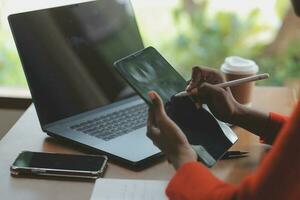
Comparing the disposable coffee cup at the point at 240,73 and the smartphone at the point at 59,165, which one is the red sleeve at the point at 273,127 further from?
the smartphone at the point at 59,165

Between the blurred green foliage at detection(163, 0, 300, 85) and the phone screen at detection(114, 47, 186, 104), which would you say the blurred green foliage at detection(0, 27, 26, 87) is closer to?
the blurred green foliage at detection(163, 0, 300, 85)

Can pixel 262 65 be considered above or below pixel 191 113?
below

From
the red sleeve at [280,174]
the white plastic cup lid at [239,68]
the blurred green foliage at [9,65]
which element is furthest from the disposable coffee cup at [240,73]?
the blurred green foliage at [9,65]

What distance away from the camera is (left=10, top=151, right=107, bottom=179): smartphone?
884 mm

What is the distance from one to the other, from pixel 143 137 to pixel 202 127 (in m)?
0.13

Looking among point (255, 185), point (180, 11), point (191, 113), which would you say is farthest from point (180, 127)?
point (180, 11)

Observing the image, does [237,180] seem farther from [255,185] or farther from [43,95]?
[43,95]

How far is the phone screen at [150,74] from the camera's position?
0.90 meters

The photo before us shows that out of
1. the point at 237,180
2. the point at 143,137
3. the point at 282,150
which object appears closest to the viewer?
the point at 282,150

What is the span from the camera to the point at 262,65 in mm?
1455

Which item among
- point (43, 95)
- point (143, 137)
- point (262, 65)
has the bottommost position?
point (262, 65)

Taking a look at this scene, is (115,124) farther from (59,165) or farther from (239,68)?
(239,68)

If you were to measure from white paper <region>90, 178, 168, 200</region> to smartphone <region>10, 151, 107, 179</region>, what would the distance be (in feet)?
0.12

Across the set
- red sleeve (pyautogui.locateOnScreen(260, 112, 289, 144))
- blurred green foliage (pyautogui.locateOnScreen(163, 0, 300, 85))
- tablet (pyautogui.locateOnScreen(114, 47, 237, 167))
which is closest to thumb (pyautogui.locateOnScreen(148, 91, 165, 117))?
tablet (pyautogui.locateOnScreen(114, 47, 237, 167))
